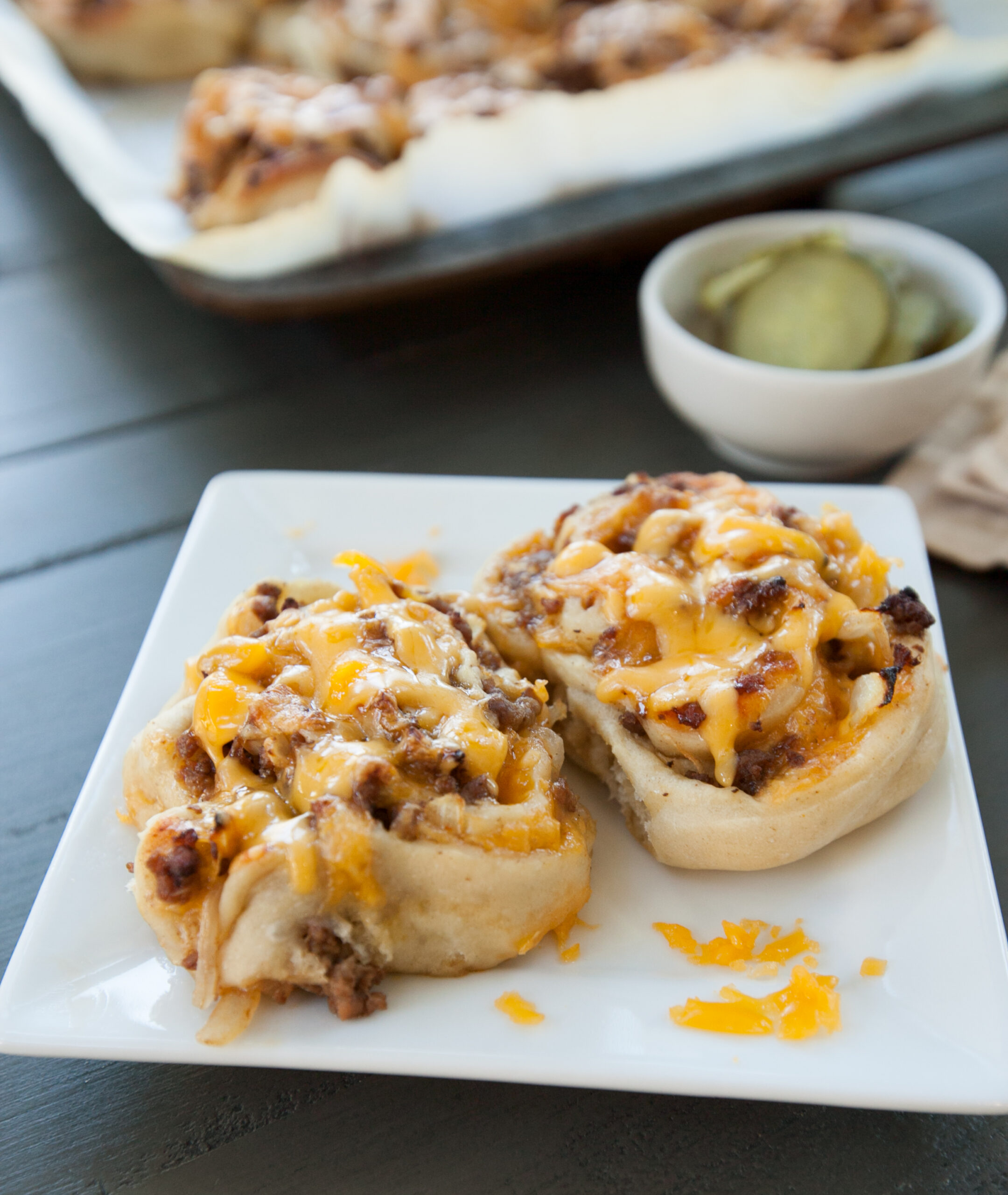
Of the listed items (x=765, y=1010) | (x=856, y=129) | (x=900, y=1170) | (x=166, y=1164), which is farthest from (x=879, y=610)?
(x=856, y=129)

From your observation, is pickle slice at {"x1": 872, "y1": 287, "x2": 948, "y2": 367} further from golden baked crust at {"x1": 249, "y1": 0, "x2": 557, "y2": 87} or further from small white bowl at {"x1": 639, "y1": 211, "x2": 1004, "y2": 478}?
golden baked crust at {"x1": 249, "y1": 0, "x2": 557, "y2": 87}

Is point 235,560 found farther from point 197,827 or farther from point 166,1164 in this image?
point 166,1164

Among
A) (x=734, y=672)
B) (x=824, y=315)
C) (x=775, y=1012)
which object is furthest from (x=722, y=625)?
(x=824, y=315)

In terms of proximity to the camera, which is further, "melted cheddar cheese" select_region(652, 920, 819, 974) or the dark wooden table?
"melted cheddar cheese" select_region(652, 920, 819, 974)

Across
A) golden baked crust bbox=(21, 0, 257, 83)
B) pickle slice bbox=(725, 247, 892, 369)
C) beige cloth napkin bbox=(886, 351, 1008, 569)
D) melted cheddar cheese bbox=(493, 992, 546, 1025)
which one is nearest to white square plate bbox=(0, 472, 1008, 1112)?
melted cheddar cheese bbox=(493, 992, 546, 1025)

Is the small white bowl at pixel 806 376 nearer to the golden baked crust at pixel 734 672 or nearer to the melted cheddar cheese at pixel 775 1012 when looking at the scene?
the golden baked crust at pixel 734 672

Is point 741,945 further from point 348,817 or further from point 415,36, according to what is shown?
point 415,36

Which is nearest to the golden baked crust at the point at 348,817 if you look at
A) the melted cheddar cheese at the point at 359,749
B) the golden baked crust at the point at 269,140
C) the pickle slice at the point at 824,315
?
the melted cheddar cheese at the point at 359,749
